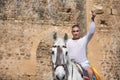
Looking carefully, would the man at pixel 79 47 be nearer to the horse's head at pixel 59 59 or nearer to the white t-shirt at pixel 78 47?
the white t-shirt at pixel 78 47

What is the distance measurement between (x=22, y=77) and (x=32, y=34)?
1.33 metres

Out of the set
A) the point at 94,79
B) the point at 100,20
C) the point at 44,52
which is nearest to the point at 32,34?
the point at 44,52

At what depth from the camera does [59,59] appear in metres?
7.38

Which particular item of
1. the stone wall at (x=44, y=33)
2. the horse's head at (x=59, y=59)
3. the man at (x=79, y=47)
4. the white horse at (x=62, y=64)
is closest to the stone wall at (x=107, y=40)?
the stone wall at (x=44, y=33)

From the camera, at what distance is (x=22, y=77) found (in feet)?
44.0

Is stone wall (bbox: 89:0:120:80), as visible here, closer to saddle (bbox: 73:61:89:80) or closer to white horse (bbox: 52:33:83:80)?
saddle (bbox: 73:61:89:80)


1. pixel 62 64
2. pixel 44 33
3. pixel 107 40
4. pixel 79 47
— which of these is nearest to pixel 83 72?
pixel 79 47

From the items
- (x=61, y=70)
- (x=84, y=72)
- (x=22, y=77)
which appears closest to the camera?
(x=61, y=70)

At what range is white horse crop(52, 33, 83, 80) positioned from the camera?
729 centimetres

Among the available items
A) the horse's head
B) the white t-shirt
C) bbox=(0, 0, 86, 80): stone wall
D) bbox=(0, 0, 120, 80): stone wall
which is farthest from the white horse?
bbox=(0, 0, 86, 80): stone wall

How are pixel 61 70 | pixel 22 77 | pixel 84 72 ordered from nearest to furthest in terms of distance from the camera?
pixel 61 70
pixel 84 72
pixel 22 77

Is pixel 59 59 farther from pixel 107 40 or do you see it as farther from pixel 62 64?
pixel 107 40

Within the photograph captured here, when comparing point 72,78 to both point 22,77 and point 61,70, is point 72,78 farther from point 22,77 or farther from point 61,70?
point 22,77

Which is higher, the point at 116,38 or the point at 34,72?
the point at 116,38
